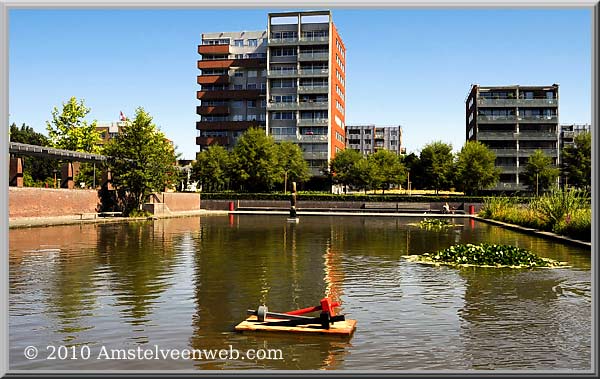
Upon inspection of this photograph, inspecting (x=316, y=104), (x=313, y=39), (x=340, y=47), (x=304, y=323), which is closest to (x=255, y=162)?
(x=316, y=104)

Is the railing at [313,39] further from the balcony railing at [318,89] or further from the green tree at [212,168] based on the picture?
the green tree at [212,168]

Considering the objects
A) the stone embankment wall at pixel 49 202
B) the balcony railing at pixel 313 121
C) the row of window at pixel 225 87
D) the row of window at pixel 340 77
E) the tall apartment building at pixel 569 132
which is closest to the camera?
the stone embankment wall at pixel 49 202

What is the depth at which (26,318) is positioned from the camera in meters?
11.0

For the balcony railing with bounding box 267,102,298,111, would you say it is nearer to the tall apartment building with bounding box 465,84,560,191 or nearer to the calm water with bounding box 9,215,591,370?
the tall apartment building with bounding box 465,84,560,191

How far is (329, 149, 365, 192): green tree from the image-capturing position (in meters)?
89.1

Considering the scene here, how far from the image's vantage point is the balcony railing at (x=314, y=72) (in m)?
99.2

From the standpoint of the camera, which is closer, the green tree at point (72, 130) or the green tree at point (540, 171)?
the green tree at point (72, 130)

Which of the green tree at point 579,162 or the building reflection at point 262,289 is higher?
the green tree at point 579,162

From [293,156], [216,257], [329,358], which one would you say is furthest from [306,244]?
[293,156]

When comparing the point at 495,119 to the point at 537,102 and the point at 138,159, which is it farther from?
the point at 138,159

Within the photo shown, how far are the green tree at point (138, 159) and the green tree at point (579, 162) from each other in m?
68.6

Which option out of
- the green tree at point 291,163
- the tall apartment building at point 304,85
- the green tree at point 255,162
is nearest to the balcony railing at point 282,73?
the tall apartment building at point 304,85

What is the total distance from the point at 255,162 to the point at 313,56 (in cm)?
2962

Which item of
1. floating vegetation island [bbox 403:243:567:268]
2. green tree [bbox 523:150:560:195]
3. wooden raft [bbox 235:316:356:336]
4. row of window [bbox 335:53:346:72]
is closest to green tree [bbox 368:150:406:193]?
row of window [bbox 335:53:346:72]
